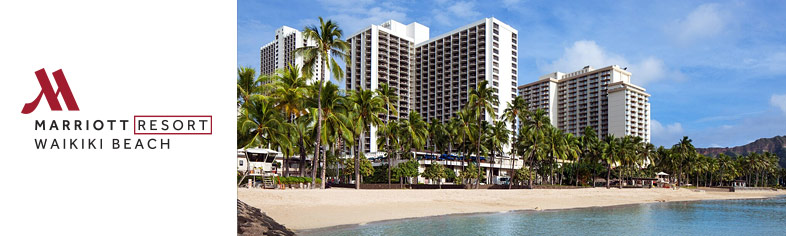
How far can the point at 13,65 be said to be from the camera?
20.9 ft

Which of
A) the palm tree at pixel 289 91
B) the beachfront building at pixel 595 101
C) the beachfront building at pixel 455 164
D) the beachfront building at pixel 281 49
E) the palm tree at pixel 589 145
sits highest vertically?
the beachfront building at pixel 281 49

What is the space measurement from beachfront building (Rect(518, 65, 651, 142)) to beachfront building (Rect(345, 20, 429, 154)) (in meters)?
37.0

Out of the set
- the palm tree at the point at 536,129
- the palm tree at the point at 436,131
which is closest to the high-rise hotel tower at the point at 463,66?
the palm tree at the point at 436,131

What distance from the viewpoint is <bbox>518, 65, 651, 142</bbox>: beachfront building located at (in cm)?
13762

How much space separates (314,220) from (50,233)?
1451 cm

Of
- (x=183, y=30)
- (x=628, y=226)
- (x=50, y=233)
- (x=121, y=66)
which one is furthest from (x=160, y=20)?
(x=628, y=226)

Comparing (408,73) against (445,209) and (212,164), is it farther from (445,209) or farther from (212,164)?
(212,164)

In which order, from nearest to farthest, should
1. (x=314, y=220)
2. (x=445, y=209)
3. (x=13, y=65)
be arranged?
(x=13, y=65) < (x=314, y=220) < (x=445, y=209)

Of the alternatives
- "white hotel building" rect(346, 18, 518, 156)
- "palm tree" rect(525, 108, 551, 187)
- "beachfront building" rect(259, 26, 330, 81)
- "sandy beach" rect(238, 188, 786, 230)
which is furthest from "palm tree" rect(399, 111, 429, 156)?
"beachfront building" rect(259, 26, 330, 81)

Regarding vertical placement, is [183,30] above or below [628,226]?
above

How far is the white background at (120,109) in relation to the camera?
21.0ft

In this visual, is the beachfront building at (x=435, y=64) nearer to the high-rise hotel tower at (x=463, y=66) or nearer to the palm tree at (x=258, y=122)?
the high-rise hotel tower at (x=463, y=66)

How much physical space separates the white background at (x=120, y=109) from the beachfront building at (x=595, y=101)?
138 metres

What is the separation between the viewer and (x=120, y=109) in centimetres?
642
